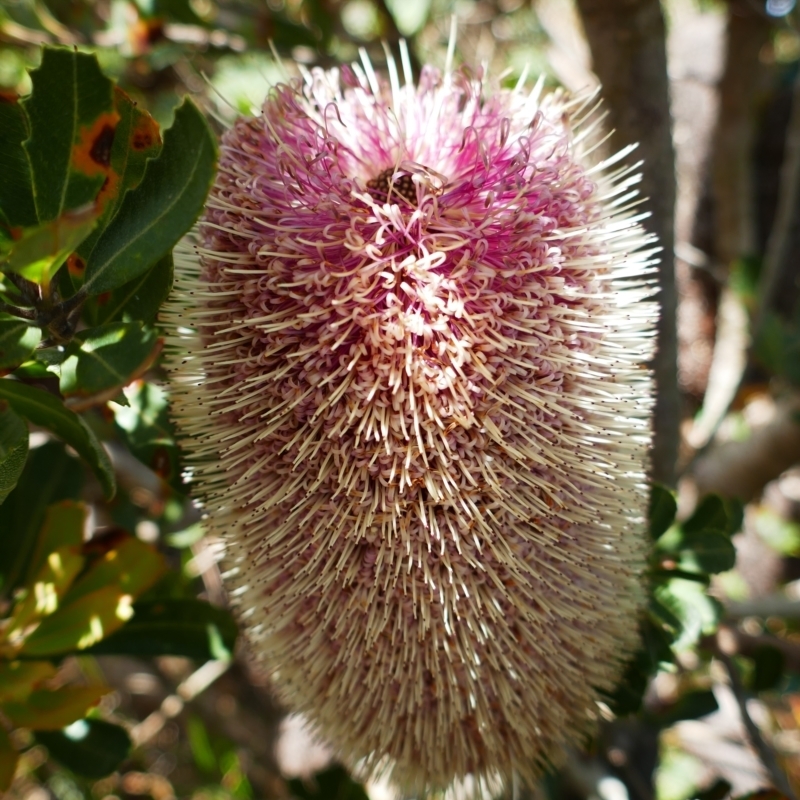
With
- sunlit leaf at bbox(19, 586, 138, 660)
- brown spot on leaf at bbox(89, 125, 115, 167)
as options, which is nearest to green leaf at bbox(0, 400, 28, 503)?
brown spot on leaf at bbox(89, 125, 115, 167)

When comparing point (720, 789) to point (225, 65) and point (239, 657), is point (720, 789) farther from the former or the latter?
point (225, 65)

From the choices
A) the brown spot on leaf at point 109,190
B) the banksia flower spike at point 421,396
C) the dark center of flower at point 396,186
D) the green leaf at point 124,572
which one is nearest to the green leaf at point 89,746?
the green leaf at point 124,572

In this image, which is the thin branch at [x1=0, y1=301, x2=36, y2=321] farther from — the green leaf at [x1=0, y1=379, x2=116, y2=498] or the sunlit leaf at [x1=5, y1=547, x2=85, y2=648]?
the sunlit leaf at [x1=5, y1=547, x2=85, y2=648]

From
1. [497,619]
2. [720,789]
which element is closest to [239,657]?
[720,789]

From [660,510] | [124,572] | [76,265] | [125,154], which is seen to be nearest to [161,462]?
[124,572]

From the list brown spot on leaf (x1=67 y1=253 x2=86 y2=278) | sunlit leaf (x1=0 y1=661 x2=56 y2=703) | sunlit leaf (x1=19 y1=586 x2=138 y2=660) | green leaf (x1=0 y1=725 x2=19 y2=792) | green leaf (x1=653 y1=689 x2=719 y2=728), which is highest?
brown spot on leaf (x1=67 y1=253 x2=86 y2=278)

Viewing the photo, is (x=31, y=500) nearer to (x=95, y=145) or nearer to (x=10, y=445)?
(x=10, y=445)
